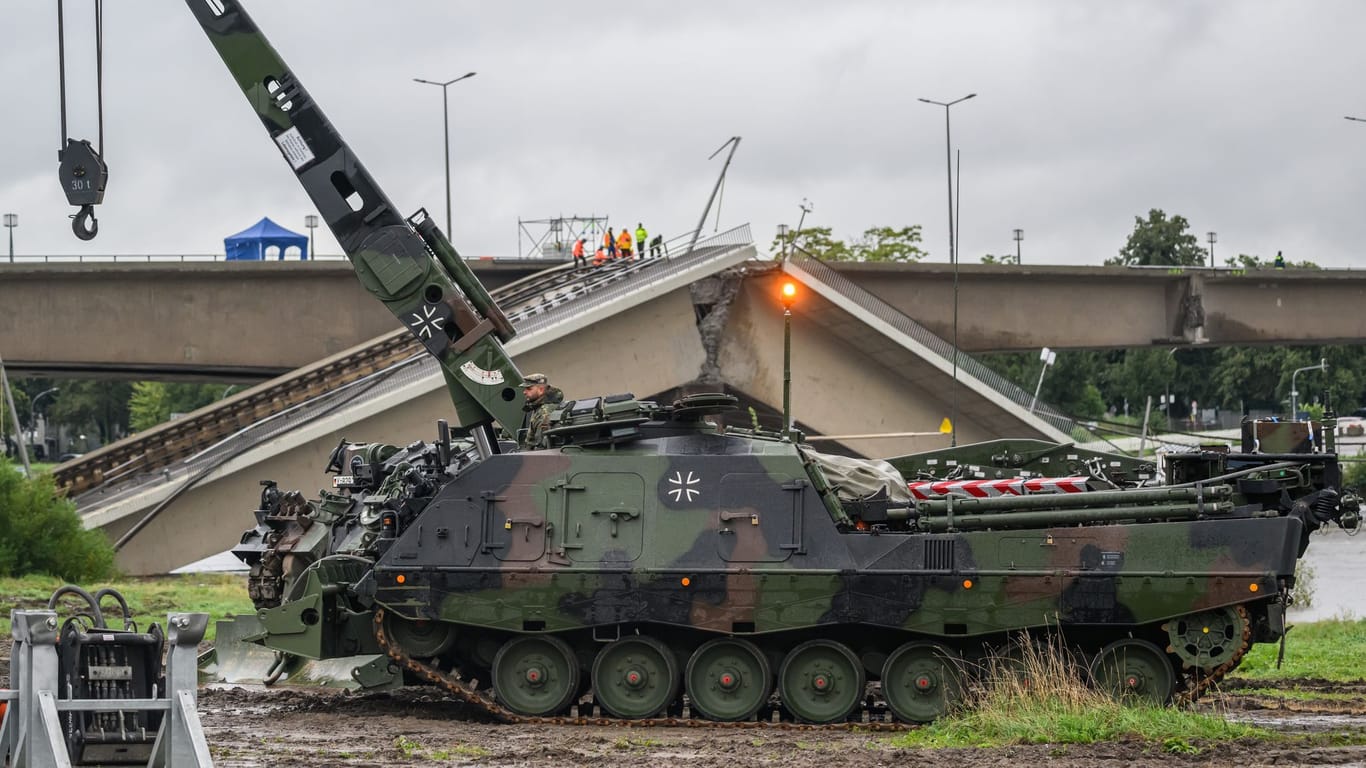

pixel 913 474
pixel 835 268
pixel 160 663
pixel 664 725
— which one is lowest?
pixel 664 725

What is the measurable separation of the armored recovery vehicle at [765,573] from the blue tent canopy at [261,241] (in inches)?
1338

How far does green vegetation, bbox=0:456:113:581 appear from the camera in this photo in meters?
30.0

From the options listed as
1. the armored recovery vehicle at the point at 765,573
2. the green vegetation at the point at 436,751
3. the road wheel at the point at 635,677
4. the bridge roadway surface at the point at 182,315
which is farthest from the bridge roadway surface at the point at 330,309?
the green vegetation at the point at 436,751

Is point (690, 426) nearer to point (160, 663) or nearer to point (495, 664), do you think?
point (495, 664)

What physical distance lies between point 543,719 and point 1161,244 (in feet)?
243

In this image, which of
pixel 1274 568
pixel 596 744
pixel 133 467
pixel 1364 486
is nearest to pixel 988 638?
pixel 1274 568

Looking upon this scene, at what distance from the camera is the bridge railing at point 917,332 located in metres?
38.1

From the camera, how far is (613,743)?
14.9 m

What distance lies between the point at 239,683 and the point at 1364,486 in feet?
127

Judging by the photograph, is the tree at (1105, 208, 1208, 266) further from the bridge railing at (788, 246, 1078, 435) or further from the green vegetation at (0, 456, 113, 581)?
the green vegetation at (0, 456, 113, 581)

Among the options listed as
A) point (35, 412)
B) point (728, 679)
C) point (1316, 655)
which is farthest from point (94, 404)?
point (728, 679)

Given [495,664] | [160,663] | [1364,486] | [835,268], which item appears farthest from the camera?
[1364,486]

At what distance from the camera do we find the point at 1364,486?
4925 cm

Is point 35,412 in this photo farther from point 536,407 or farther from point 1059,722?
point 1059,722
